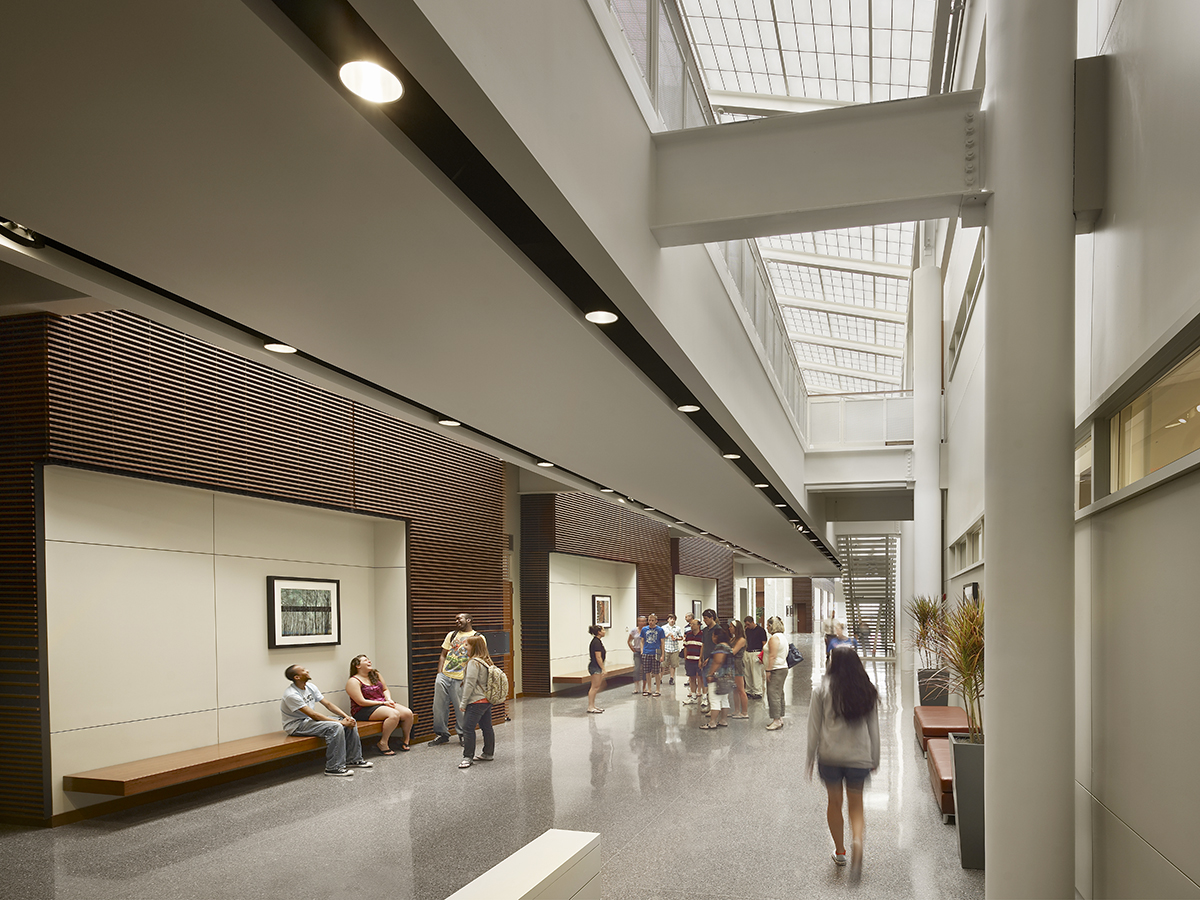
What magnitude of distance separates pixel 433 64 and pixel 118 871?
604cm

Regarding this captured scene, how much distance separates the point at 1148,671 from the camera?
3375mm

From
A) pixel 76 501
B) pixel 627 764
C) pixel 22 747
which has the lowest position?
pixel 627 764

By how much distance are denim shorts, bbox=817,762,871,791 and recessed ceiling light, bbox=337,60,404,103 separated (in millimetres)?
5415

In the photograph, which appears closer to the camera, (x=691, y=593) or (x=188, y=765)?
(x=188, y=765)

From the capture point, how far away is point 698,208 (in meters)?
4.60

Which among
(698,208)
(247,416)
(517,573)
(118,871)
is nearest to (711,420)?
(698,208)

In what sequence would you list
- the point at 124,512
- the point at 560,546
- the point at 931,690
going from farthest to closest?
1. the point at 560,546
2. the point at 931,690
3. the point at 124,512

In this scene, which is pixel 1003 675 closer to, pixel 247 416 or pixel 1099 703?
pixel 1099 703

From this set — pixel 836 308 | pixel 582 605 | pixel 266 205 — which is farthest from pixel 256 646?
pixel 836 308

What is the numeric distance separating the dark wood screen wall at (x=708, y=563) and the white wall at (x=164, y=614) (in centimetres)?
1763

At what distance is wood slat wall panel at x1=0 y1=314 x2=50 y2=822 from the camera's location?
7.31 m

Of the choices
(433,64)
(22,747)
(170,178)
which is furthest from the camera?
(22,747)

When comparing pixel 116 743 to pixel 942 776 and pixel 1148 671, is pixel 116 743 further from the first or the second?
pixel 1148 671

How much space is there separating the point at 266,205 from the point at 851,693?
4.94 m
